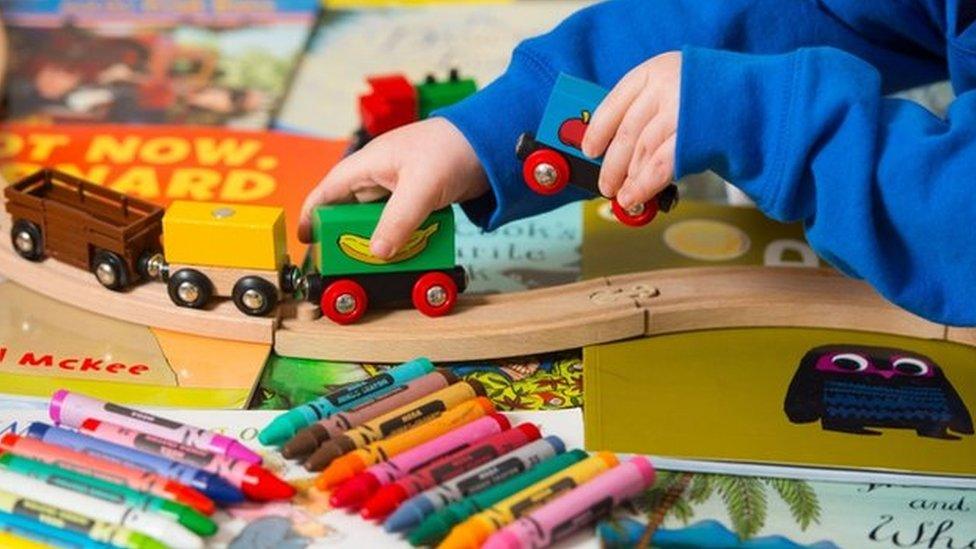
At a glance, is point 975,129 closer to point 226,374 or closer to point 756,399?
point 756,399

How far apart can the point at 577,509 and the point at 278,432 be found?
0.51ft

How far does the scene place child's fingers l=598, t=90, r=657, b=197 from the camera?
0.69 metres

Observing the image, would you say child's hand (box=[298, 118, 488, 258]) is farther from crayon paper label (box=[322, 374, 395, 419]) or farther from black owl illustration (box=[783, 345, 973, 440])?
black owl illustration (box=[783, 345, 973, 440])

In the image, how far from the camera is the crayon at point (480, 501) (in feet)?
1.92

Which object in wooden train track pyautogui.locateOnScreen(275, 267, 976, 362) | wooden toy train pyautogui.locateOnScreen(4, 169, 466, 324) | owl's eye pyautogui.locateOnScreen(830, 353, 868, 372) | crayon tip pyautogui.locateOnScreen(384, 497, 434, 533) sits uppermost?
wooden toy train pyautogui.locateOnScreen(4, 169, 466, 324)

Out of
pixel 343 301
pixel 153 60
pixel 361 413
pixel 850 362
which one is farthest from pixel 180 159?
pixel 850 362

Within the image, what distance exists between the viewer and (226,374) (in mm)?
742

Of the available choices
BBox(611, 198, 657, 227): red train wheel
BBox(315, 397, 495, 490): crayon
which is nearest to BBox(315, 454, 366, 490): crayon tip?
BBox(315, 397, 495, 490): crayon

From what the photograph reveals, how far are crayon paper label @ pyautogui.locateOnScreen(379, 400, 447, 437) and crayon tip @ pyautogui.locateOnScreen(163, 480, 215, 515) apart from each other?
92 mm

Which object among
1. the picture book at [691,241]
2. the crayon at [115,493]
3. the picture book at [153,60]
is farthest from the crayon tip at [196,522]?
the picture book at [153,60]

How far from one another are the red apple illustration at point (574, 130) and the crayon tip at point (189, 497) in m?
0.27

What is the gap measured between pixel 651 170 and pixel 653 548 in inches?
7.9

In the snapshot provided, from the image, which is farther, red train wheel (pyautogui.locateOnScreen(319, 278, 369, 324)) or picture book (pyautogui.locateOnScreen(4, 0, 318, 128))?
picture book (pyautogui.locateOnScreen(4, 0, 318, 128))

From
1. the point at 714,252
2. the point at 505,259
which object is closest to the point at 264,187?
the point at 505,259
